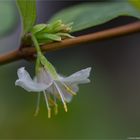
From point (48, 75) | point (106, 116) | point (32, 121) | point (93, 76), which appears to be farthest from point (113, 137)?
point (48, 75)

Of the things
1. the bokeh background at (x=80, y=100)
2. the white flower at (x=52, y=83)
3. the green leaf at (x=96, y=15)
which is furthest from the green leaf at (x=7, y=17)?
the white flower at (x=52, y=83)

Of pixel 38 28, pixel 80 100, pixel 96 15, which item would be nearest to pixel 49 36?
pixel 38 28

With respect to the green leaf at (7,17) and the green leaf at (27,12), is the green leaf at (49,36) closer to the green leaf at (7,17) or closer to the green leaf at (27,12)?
the green leaf at (27,12)

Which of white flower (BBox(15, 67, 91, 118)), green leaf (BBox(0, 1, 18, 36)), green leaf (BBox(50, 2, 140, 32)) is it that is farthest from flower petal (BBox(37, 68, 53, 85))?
green leaf (BBox(0, 1, 18, 36))

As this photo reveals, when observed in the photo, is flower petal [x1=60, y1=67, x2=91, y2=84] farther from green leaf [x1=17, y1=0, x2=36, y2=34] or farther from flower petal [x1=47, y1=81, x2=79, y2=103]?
green leaf [x1=17, y1=0, x2=36, y2=34]

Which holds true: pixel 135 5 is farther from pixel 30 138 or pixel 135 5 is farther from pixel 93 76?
pixel 93 76

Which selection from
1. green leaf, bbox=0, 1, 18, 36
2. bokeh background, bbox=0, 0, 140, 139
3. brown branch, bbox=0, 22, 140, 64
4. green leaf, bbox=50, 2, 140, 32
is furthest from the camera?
bokeh background, bbox=0, 0, 140, 139
